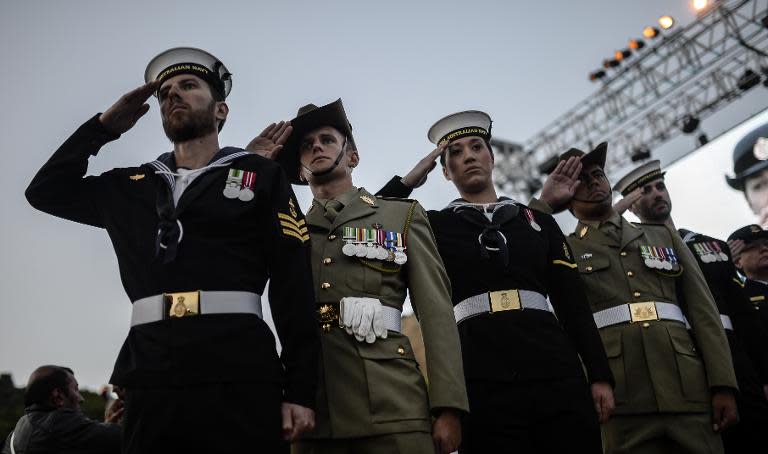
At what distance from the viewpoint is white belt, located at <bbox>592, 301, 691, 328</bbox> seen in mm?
3980

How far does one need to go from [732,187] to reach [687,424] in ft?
26.5

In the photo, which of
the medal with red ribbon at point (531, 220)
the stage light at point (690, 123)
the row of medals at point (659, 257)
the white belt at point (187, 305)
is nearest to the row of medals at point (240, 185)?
the white belt at point (187, 305)

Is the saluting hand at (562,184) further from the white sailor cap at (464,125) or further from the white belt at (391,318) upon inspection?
the white belt at (391,318)

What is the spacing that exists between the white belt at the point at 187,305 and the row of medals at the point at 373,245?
2.42ft

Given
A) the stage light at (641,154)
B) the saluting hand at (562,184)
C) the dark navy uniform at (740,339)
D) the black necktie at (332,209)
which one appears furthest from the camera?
the stage light at (641,154)

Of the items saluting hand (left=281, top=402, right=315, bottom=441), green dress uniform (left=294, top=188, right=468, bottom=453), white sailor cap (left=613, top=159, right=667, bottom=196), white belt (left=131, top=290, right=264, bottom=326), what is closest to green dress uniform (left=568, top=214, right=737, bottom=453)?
white sailor cap (left=613, top=159, right=667, bottom=196)

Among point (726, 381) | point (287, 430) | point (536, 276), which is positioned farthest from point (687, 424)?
point (287, 430)

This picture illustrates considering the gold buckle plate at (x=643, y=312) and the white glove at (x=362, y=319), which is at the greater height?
the gold buckle plate at (x=643, y=312)

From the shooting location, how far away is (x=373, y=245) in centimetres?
297

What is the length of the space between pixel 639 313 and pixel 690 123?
32.9 feet

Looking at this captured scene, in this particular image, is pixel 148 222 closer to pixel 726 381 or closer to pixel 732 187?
pixel 726 381

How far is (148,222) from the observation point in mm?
2445

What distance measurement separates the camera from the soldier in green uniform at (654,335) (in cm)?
372

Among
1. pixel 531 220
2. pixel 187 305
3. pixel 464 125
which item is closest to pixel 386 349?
pixel 187 305
